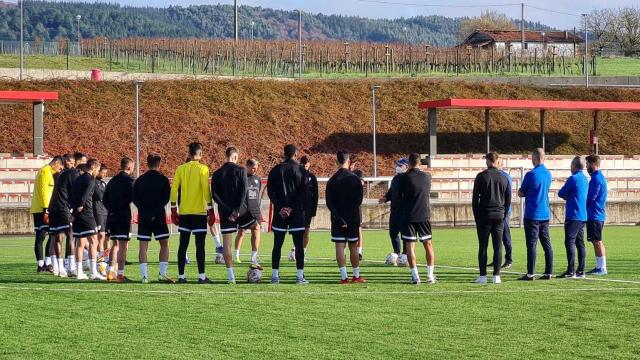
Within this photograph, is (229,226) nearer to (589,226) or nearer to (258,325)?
(258,325)

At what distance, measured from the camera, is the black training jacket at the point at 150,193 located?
1675cm

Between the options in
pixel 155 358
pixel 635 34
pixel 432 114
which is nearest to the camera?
pixel 155 358

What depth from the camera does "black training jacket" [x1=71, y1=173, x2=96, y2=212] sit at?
1766cm

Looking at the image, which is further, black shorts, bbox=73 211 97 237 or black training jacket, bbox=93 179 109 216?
black training jacket, bbox=93 179 109 216

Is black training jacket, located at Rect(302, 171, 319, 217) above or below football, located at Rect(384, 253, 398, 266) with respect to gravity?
above

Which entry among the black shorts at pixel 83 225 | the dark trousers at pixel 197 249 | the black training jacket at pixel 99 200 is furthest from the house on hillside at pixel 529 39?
the dark trousers at pixel 197 249

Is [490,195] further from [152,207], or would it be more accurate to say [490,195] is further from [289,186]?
[152,207]

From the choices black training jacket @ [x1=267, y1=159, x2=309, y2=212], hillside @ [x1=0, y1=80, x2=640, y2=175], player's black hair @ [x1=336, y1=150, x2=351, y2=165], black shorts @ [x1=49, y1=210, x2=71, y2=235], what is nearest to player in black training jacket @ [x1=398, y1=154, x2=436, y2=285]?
player's black hair @ [x1=336, y1=150, x2=351, y2=165]

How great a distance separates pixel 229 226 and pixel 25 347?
20.3ft

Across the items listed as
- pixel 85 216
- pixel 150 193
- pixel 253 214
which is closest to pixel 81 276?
pixel 85 216

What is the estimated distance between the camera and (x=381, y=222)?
38.1m

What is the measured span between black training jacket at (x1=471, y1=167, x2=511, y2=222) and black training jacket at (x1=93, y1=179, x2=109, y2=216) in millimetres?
6363

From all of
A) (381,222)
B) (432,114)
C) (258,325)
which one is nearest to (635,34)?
Answer: (432,114)

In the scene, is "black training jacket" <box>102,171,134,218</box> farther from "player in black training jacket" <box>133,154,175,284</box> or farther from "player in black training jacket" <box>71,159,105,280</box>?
"player in black training jacket" <box>71,159,105,280</box>
